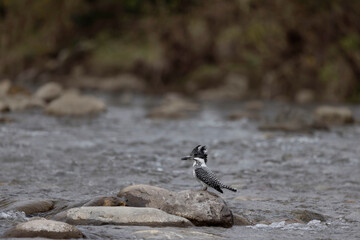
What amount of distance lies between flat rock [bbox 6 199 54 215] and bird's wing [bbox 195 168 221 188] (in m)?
2.08

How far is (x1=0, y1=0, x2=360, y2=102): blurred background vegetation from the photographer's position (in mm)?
30922

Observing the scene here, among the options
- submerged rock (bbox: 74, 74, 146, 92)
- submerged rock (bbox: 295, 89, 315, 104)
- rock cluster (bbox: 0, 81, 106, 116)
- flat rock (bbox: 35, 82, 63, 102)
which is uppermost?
submerged rock (bbox: 74, 74, 146, 92)

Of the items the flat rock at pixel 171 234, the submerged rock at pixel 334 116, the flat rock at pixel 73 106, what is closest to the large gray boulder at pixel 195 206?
the flat rock at pixel 171 234

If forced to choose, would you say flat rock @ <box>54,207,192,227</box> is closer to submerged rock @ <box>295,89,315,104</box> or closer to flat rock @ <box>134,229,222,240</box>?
flat rock @ <box>134,229,222,240</box>

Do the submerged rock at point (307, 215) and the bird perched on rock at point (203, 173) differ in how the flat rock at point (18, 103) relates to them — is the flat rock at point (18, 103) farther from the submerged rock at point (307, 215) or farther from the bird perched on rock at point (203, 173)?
the submerged rock at point (307, 215)

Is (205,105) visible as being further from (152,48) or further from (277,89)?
(152,48)

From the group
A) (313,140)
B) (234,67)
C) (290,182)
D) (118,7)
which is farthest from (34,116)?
(118,7)

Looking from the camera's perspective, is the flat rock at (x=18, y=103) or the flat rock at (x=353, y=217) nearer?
the flat rock at (x=353, y=217)

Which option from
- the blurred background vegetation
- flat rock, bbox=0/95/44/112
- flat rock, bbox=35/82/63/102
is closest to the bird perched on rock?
flat rock, bbox=0/95/44/112

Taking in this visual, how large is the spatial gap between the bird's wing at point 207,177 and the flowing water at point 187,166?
1.87ft

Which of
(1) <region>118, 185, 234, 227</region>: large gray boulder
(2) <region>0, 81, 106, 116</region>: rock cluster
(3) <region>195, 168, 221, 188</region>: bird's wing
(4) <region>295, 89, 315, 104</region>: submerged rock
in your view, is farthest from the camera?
(4) <region>295, 89, 315, 104</region>: submerged rock

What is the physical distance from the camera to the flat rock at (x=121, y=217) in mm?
7285

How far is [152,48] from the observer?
37.4 metres

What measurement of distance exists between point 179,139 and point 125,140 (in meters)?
1.51
